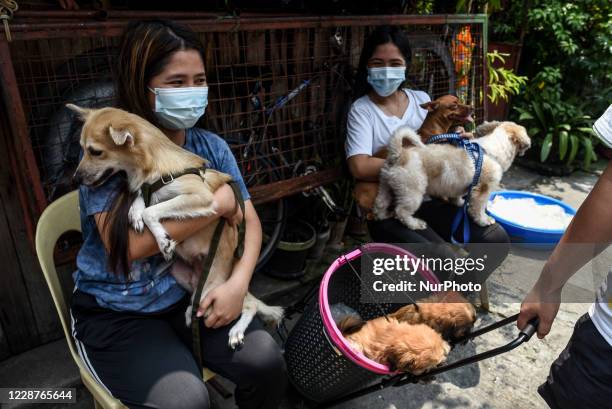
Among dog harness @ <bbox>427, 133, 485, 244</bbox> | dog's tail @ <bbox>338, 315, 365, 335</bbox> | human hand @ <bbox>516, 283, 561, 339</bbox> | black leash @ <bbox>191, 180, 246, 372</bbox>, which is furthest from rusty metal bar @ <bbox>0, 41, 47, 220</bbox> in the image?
dog harness @ <bbox>427, 133, 485, 244</bbox>

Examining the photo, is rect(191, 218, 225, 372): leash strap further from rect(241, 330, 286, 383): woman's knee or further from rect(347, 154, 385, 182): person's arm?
rect(347, 154, 385, 182): person's arm

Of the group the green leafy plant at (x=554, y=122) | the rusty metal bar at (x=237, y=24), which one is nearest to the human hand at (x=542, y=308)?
the rusty metal bar at (x=237, y=24)

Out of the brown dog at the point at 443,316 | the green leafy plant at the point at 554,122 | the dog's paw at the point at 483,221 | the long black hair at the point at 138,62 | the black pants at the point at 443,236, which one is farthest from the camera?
the green leafy plant at the point at 554,122

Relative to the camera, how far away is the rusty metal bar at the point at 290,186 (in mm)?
2918

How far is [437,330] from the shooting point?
6.53ft

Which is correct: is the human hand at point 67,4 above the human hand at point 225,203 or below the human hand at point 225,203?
above

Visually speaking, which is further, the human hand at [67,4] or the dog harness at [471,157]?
the dog harness at [471,157]

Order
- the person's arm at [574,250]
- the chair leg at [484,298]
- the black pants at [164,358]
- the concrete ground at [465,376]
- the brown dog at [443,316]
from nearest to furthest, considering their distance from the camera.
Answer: the person's arm at [574,250] < the black pants at [164,358] < the brown dog at [443,316] < the concrete ground at [465,376] < the chair leg at [484,298]

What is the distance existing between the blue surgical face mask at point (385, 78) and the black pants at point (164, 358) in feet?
5.97

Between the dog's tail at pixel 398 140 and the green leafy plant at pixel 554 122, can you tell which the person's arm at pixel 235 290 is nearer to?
the dog's tail at pixel 398 140

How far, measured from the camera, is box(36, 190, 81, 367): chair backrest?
1.85 metres

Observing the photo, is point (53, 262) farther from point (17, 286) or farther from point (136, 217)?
point (17, 286)

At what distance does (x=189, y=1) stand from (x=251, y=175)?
129cm

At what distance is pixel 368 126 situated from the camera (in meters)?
2.95
